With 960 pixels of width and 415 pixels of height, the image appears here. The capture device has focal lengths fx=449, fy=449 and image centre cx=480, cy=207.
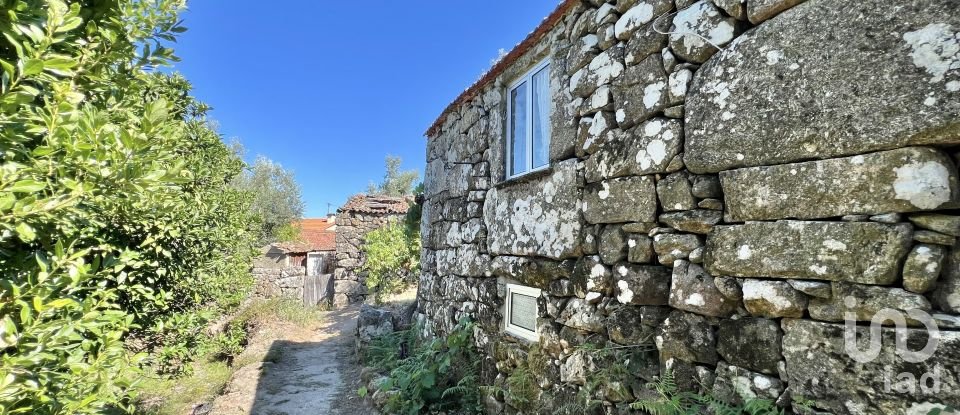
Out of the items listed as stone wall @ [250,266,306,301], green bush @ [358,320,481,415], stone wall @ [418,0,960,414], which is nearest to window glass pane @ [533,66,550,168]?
stone wall @ [418,0,960,414]

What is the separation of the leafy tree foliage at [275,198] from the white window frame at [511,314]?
19.7 meters

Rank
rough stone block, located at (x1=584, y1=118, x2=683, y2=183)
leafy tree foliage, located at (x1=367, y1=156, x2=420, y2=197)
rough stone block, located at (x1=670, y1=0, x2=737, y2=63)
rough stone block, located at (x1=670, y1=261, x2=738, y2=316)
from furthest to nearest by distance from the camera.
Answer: leafy tree foliage, located at (x1=367, y1=156, x2=420, y2=197), rough stone block, located at (x1=584, y1=118, x2=683, y2=183), rough stone block, located at (x1=670, y1=0, x2=737, y2=63), rough stone block, located at (x1=670, y1=261, x2=738, y2=316)

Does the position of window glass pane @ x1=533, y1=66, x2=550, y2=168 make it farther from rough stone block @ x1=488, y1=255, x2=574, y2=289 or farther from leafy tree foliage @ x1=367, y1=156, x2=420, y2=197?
leafy tree foliage @ x1=367, y1=156, x2=420, y2=197

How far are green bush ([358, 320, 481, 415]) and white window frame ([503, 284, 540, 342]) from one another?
0.63 metres

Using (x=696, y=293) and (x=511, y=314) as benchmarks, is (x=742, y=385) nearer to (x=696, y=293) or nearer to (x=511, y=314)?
(x=696, y=293)

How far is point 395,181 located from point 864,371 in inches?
1158

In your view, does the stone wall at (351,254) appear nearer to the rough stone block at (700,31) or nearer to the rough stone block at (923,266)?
the rough stone block at (700,31)

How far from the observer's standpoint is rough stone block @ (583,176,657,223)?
2406 millimetres

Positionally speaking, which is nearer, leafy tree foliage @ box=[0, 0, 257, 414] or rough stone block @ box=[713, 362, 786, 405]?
leafy tree foliage @ box=[0, 0, 257, 414]

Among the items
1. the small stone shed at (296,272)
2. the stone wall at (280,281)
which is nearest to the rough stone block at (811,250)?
the small stone shed at (296,272)

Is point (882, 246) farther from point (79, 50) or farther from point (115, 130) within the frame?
point (79, 50)

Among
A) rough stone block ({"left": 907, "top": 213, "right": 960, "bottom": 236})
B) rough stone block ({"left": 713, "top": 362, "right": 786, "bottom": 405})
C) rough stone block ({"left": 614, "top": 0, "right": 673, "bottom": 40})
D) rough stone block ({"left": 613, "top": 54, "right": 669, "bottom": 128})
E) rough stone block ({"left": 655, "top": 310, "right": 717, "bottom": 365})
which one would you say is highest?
rough stone block ({"left": 614, "top": 0, "right": 673, "bottom": 40})

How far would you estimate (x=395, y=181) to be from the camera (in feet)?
98.6

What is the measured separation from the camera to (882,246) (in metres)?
1.58
